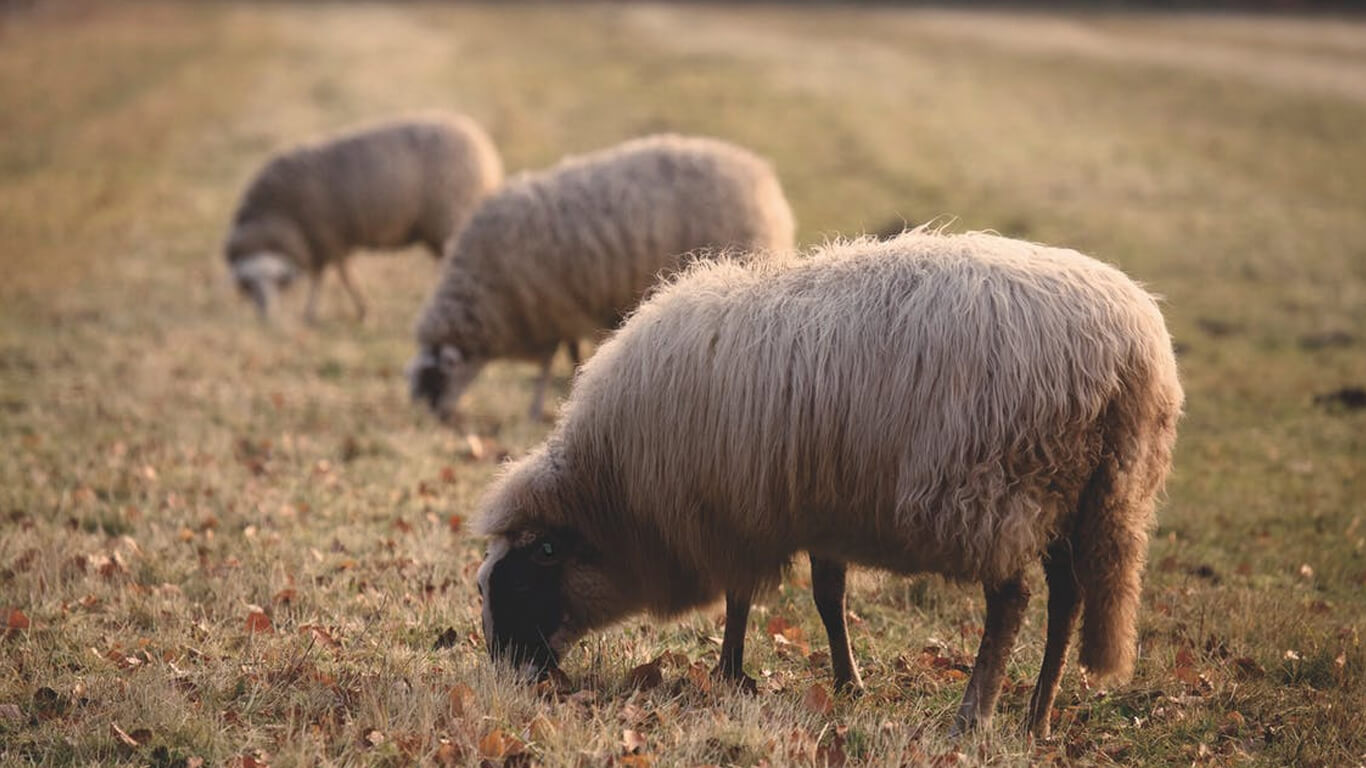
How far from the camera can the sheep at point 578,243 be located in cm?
978

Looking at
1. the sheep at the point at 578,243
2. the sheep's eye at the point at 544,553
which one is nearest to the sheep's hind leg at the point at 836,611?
the sheep's eye at the point at 544,553

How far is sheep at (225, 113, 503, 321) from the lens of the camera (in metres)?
14.7

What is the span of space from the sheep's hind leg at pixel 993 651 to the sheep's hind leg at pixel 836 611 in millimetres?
629

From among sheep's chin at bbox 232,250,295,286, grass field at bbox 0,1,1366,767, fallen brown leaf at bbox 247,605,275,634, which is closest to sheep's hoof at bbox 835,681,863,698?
grass field at bbox 0,1,1366,767

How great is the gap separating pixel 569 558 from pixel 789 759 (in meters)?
1.57

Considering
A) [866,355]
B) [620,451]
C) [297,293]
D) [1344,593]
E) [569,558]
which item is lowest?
[297,293]

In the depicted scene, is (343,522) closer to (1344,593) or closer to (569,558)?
(569,558)

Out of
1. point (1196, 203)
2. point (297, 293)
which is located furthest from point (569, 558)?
point (1196, 203)

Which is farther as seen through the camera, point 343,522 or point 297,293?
point 297,293

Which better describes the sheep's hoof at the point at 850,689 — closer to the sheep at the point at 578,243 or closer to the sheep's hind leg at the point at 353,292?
the sheep at the point at 578,243

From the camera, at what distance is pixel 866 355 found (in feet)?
15.9

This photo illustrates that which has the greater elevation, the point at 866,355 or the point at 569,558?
the point at 866,355

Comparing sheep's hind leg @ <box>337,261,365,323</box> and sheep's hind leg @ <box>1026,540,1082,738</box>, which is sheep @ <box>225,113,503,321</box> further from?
sheep's hind leg @ <box>1026,540,1082,738</box>

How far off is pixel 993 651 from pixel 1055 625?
12.3 inches
